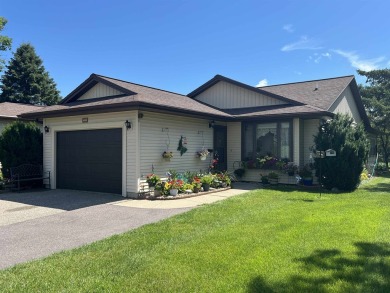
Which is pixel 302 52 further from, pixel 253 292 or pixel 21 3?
pixel 253 292

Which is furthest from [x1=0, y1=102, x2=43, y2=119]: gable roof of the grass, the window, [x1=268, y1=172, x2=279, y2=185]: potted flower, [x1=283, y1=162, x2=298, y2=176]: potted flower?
the grass

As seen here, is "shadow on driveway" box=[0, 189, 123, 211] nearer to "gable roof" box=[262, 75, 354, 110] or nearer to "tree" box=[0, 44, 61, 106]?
"gable roof" box=[262, 75, 354, 110]

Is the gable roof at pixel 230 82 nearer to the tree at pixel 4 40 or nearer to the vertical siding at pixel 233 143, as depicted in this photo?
the vertical siding at pixel 233 143

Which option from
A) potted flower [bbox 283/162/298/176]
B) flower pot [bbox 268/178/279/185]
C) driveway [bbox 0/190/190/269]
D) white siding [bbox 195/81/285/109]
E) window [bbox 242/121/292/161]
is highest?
white siding [bbox 195/81/285/109]

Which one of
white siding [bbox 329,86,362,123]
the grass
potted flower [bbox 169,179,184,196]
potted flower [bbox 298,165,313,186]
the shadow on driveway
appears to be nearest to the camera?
the grass

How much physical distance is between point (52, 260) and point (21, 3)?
15.0m

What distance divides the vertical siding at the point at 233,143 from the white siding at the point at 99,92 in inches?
210

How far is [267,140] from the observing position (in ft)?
43.2

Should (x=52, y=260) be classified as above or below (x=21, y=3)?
below

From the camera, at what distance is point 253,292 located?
3.30 m

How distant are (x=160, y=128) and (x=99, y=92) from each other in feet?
11.2

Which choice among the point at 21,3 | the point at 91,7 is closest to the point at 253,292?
the point at 91,7

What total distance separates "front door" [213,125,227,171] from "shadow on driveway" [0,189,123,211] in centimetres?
518

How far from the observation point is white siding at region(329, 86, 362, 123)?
14636mm
